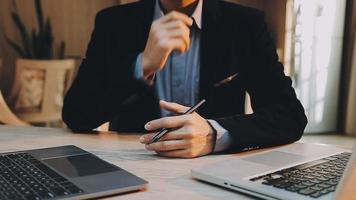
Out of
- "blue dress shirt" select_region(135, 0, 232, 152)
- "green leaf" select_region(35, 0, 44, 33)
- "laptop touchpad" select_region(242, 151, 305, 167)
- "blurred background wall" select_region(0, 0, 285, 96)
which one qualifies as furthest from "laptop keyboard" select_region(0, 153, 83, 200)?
"green leaf" select_region(35, 0, 44, 33)

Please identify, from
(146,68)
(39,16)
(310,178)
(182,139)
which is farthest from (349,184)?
(39,16)

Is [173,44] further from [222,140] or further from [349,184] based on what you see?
[349,184]

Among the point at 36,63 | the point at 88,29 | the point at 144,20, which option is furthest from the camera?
the point at 88,29

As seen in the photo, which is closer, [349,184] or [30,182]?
[349,184]

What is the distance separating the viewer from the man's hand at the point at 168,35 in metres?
0.89

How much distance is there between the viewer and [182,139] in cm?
81

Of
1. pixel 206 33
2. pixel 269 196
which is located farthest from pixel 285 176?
pixel 206 33

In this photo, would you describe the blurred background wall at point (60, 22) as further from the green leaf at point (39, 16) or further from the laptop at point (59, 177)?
the laptop at point (59, 177)

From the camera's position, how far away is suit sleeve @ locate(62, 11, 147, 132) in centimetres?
104

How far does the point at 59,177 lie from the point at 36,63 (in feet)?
7.59

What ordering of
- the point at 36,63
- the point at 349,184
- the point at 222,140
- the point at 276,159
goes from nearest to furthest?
the point at 349,184
the point at 276,159
the point at 222,140
the point at 36,63

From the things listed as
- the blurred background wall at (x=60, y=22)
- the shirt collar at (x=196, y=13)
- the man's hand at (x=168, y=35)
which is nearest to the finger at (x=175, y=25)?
the man's hand at (x=168, y=35)

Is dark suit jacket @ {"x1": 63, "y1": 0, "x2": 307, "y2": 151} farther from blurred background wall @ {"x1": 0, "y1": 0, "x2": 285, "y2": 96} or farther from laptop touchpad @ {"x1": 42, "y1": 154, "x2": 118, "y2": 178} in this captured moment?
blurred background wall @ {"x1": 0, "y1": 0, "x2": 285, "y2": 96}

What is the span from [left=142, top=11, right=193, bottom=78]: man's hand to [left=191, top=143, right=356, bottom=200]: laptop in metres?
0.30
